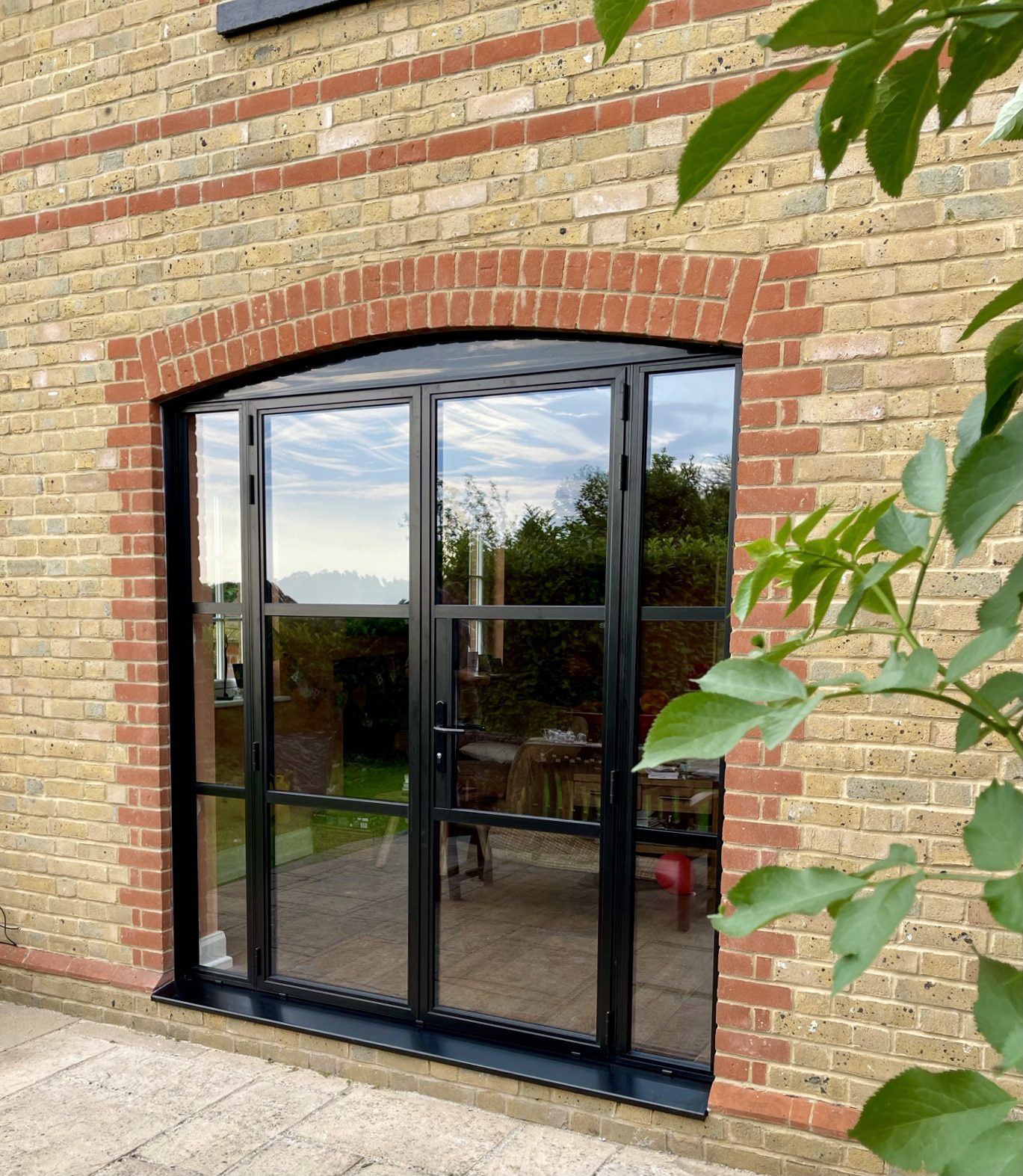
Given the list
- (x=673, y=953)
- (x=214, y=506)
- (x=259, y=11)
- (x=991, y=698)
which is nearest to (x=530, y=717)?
(x=673, y=953)

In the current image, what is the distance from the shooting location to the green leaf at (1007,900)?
0.55 meters

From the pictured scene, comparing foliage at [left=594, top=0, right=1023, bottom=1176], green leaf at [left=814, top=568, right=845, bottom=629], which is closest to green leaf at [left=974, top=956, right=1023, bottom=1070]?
foliage at [left=594, top=0, right=1023, bottom=1176]

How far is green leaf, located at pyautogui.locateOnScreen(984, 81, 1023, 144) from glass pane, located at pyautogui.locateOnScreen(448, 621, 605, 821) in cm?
260

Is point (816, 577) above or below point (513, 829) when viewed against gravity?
above

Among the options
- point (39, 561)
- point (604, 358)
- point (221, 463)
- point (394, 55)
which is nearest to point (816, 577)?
point (604, 358)

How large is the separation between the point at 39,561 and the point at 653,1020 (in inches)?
118

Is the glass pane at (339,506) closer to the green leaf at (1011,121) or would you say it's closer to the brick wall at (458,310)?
the brick wall at (458,310)

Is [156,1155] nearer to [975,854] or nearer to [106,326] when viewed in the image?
[106,326]

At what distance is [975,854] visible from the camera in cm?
59

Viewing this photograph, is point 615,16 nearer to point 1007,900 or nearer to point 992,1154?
point 1007,900

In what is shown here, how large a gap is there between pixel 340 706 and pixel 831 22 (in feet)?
11.4

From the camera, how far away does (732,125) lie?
Answer: 57cm

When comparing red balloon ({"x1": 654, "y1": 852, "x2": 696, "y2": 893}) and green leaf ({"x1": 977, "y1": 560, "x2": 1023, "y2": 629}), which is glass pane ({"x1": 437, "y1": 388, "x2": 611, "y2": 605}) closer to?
red balloon ({"x1": 654, "y1": 852, "x2": 696, "y2": 893})

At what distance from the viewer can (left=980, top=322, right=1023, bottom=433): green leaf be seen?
2.29ft
